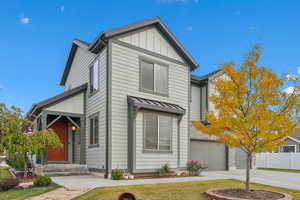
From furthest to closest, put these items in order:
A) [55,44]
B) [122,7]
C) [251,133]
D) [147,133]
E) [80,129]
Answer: [55,44], [122,7], [80,129], [147,133], [251,133]

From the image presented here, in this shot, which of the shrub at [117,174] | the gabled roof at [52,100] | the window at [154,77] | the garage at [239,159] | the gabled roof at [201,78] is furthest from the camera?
the garage at [239,159]

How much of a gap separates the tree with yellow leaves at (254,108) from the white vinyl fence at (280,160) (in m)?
16.0

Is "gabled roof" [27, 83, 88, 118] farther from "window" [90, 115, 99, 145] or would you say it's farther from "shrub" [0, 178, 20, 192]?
"shrub" [0, 178, 20, 192]

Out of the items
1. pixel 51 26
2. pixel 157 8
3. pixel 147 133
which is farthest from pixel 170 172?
pixel 51 26

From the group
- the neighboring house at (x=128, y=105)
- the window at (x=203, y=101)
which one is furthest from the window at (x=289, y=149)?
the neighboring house at (x=128, y=105)

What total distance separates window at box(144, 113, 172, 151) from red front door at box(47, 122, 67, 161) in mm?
5554

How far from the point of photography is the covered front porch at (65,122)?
1341 centimetres

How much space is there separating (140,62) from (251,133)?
23.5 feet

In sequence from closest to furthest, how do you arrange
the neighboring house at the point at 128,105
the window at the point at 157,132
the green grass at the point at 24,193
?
the green grass at the point at 24,193, the neighboring house at the point at 128,105, the window at the point at 157,132

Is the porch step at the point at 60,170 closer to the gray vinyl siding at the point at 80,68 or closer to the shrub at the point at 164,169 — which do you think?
the shrub at the point at 164,169

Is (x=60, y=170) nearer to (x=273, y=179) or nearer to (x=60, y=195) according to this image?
(x=60, y=195)

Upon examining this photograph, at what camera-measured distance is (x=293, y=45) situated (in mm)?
20312

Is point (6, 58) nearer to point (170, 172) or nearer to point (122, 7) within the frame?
point (122, 7)

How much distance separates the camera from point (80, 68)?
16.6 m
